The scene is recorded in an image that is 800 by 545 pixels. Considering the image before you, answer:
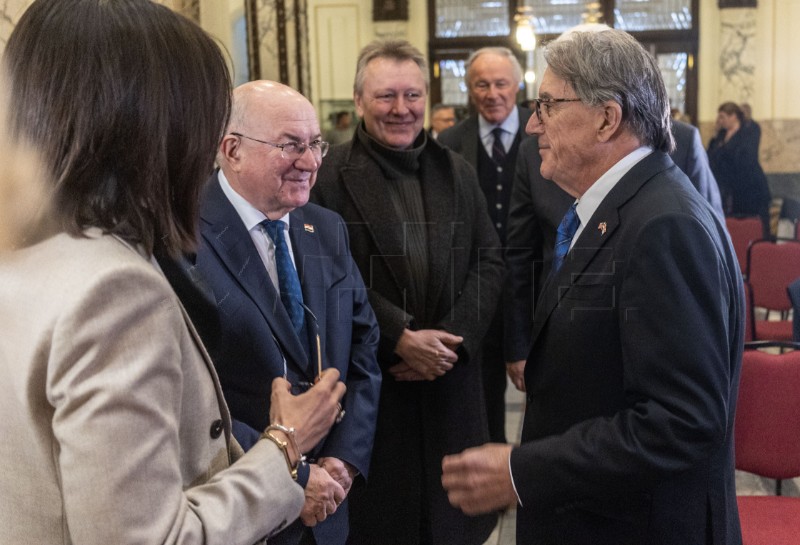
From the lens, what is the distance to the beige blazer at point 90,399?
97cm

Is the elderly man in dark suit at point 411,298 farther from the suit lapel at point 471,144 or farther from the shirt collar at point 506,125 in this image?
the shirt collar at point 506,125

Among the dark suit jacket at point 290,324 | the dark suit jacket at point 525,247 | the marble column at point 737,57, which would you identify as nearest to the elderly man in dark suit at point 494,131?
the dark suit jacket at point 525,247

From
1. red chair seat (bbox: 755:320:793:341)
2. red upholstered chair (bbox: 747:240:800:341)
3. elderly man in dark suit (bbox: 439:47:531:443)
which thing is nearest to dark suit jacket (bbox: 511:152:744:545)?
elderly man in dark suit (bbox: 439:47:531:443)

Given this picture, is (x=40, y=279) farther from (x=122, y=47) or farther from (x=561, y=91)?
(x=561, y=91)

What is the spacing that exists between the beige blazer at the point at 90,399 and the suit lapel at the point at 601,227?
34.7 inches

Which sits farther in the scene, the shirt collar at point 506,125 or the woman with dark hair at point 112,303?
the shirt collar at point 506,125

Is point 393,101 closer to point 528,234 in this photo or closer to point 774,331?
point 528,234

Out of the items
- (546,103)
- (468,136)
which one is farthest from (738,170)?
(546,103)

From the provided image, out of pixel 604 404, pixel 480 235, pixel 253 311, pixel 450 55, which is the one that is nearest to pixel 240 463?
pixel 604 404

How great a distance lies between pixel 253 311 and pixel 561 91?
895 millimetres

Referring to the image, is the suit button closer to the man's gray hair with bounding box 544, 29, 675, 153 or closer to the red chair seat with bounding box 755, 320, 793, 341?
the man's gray hair with bounding box 544, 29, 675, 153

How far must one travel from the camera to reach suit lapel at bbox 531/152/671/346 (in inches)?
66.3

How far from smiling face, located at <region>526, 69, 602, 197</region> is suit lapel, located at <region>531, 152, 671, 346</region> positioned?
0.12m

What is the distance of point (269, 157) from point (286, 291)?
0.36 metres
